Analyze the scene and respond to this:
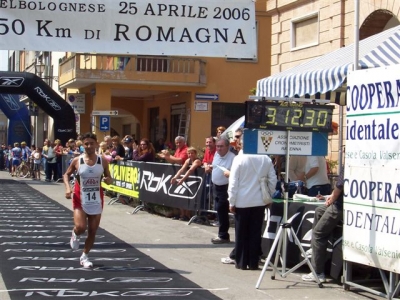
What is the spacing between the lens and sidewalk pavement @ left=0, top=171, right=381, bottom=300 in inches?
351

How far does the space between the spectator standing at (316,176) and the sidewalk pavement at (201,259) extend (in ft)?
5.40

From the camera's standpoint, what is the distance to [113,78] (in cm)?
3111

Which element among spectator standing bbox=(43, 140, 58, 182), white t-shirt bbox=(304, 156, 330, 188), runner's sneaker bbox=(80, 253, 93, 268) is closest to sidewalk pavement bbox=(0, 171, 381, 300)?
runner's sneaker bbox=(80, 253, 93, 268)

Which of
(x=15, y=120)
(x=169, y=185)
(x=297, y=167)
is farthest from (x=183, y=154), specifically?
(x=15, y=120)

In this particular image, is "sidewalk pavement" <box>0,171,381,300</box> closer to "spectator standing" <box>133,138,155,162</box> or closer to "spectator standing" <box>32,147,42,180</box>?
"spectator standing" <box>133,138,155,162</box>

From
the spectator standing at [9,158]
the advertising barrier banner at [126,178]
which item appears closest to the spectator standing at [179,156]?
the advertising barrier banner at [126,178]

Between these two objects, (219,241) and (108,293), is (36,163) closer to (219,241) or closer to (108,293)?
(219,241)

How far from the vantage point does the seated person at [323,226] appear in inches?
362

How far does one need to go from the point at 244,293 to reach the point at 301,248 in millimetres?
949

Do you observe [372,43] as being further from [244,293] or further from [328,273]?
[244,293]

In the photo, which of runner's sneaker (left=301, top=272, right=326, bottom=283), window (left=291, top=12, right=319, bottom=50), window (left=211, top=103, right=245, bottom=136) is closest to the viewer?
runner's sneaker (left=301, top=272, right=326, bottom=283)

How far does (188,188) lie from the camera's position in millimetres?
15828

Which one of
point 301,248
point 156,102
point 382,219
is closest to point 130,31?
point 301,248

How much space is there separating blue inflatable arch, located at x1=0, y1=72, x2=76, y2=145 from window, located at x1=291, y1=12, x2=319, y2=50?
1412cm
